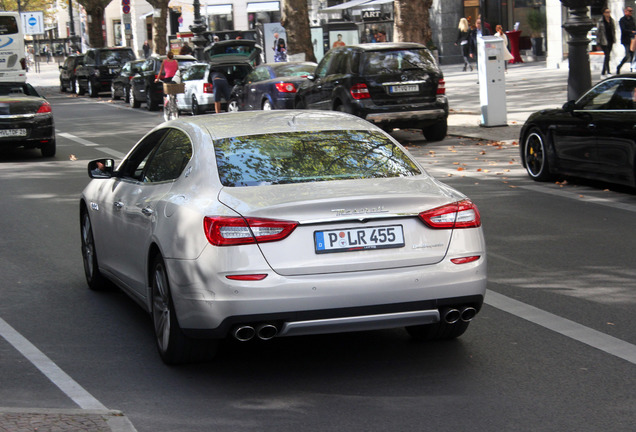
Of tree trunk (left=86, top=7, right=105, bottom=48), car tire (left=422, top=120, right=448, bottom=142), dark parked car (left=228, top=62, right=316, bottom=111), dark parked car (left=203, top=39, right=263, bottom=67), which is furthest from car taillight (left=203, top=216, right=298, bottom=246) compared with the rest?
tree trunk (left=86, top=7, right=105, bottom=48)

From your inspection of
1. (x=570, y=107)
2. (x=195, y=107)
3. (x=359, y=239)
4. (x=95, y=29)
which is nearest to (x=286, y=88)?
(x=195, y=107)

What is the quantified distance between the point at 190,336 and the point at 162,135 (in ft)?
6.42

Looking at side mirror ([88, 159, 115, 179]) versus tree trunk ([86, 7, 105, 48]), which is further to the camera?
tree trunk ([86, 7, 105, 48])

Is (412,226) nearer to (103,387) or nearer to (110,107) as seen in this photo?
(103,387)

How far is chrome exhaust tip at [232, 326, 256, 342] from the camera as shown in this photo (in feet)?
17.9

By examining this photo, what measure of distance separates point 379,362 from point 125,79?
31.7m

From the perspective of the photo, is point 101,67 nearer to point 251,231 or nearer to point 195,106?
point 195,106

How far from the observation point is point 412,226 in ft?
18.3

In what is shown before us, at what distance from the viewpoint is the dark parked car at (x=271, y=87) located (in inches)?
892

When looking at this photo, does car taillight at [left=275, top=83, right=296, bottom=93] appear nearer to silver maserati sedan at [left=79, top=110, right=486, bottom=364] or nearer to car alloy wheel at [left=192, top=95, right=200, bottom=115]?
car alloy wheel at [left=192, top=95, right=200, bottom=115]

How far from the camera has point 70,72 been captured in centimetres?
4594

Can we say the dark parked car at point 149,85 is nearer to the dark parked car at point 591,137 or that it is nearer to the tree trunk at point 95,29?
the dark parked car at point 591,137

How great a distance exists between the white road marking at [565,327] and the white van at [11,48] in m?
33.8

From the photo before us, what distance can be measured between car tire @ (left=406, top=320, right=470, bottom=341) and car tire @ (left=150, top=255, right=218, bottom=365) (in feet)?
4.29
